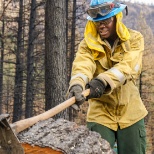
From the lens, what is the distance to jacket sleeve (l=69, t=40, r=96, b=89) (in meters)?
4.21

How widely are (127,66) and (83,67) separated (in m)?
0.53

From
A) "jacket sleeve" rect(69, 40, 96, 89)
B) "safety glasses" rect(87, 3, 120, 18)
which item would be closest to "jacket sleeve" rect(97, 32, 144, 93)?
"jacket sleeve" rect(69, 40, 96, 89)

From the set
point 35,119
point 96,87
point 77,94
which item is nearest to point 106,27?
point 96,87

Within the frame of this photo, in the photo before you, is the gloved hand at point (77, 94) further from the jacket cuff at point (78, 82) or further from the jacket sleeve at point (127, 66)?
the jacket sleeve at point (127, 66)

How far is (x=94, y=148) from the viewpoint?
155 inches

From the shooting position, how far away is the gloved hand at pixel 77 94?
3.97 meters

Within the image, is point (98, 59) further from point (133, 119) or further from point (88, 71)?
point (133, 119)

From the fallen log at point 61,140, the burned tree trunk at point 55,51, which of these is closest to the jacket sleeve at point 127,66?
the fallen log at point 61,140

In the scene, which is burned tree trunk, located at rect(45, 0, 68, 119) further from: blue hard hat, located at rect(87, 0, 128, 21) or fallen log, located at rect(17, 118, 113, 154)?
fallen log, located at rect(17, 118, 113, 154)

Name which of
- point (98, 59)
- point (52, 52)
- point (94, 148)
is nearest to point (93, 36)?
point (98, 59)

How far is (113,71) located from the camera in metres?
4.32

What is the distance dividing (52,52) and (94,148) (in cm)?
462

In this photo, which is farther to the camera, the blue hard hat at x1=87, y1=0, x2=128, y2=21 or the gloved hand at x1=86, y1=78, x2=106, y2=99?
the blue hard hat at x1=87, y1=0, x2=128, y2=21

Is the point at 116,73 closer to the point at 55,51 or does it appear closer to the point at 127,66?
the point at 127,66
